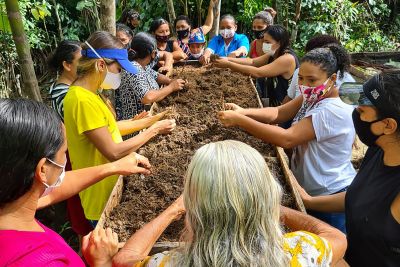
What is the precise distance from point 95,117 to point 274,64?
232cm

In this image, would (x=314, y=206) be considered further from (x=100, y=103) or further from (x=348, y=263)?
(x=100, y=103)

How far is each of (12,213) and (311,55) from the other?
78.4 inches

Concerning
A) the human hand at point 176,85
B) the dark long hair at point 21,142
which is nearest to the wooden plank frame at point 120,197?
the dark long hair at point 21,142

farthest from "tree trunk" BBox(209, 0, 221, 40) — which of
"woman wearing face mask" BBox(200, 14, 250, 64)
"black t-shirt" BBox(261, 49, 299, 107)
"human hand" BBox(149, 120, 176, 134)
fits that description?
"human hand" BBox(149, 120, 176, 134)

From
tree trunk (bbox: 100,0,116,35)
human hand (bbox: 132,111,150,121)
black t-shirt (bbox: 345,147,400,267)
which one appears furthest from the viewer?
tree trunk (bbox: 100,0,116,35)

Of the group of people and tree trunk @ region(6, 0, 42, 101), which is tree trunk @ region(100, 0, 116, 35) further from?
tree trunk @ region(6, 0, 42, 101)

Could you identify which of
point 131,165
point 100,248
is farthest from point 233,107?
point 100,248

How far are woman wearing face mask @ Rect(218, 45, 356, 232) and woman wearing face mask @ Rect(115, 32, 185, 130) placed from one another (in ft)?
4.05

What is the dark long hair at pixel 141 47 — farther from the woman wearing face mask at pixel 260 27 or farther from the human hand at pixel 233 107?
the woman wearing face mask at pixel 260 27

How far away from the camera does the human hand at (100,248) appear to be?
59.1 inches

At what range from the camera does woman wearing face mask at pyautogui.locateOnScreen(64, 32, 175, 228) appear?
227 centimetres

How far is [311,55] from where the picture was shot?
8.24 ft

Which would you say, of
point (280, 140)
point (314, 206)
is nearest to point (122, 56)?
point (280, 140)

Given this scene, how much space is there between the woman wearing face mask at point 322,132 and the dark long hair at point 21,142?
158cm
